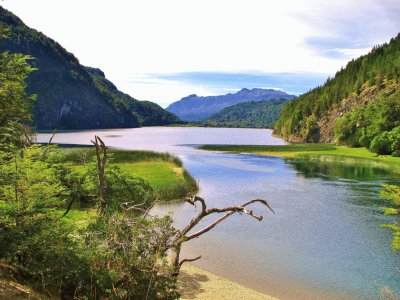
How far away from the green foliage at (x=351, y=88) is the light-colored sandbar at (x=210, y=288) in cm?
10657

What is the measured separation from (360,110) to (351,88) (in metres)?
43.0

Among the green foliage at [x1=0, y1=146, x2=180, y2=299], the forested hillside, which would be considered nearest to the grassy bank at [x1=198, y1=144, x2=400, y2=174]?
the forested hillside

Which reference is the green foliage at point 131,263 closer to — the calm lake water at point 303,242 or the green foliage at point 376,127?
the calm lake water at point 303,242

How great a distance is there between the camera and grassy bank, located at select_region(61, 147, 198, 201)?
135ft

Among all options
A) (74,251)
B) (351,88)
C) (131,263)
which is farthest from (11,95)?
(351,88)

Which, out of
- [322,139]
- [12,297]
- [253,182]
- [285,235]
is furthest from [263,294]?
[322,139]

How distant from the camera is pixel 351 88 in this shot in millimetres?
164000

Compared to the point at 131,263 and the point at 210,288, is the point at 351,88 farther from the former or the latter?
the point at 131,263

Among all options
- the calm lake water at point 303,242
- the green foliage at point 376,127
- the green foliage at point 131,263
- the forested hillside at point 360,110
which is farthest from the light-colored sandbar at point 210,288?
the green foliage at point 376,127

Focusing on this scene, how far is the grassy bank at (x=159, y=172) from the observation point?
41.1 meters

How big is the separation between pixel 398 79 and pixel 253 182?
10641cm

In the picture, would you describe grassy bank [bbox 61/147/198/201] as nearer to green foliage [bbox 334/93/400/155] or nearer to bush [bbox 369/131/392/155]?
bush [bbox 369/131/392/155]

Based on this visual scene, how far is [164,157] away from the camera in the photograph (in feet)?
230

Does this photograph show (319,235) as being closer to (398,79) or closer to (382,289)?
(382,289)
